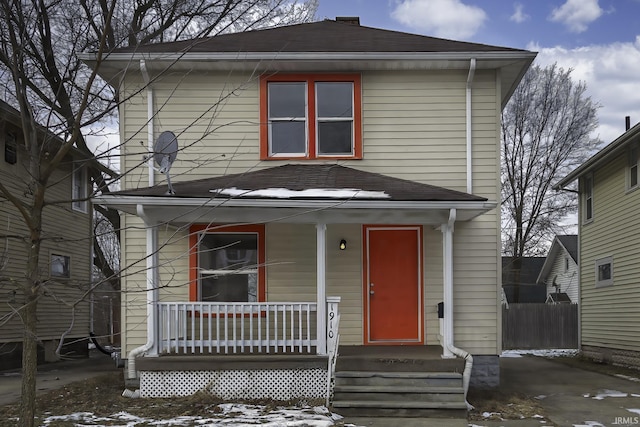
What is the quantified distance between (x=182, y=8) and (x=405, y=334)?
13.0 m

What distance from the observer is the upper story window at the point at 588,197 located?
16.1 m

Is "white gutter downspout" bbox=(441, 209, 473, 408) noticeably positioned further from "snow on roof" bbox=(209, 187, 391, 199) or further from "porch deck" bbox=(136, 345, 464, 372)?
"snow on roof" bbox=(209, 187, 391, 199)

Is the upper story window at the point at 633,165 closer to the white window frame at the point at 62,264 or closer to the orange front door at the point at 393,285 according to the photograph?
the orange front door at the point at 393,285

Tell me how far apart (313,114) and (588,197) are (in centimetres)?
991

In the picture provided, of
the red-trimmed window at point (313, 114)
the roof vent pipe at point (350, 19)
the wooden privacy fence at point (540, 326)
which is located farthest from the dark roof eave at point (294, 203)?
the wooden privacy fence at point (540, 326)

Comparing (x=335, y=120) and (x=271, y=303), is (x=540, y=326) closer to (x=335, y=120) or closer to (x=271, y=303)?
(x=335, y=120)

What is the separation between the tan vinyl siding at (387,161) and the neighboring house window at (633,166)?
5055 mm

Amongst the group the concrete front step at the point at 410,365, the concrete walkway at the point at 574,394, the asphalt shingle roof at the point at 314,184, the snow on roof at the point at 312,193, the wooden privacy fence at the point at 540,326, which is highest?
the asphalt shingle roof at the point at 314,184

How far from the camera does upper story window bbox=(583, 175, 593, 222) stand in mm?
16062

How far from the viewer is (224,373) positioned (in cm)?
823

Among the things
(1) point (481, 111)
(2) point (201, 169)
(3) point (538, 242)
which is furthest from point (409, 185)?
(3) point (538, 242)

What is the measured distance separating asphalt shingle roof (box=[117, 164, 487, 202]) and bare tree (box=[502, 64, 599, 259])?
1947 centimetres

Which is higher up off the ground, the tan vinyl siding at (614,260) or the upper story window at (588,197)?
the upper story window at (588,197)

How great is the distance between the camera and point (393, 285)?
9.65 metres
